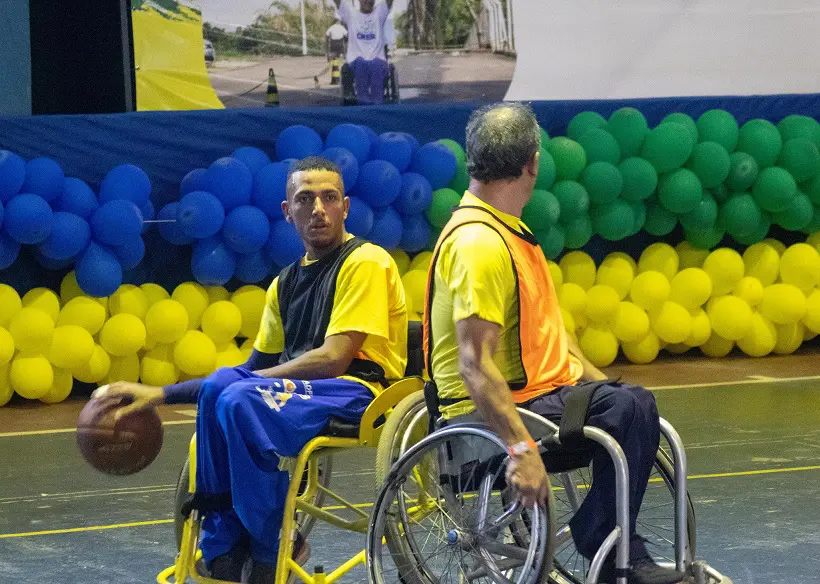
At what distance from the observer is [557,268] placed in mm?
7418

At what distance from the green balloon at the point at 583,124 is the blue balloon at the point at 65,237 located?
2853mm

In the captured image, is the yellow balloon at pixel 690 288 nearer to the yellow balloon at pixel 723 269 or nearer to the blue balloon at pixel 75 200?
the yellow balloon at pixel 723 269

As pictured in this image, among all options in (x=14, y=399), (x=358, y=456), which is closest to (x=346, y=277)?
(x=358, y=456)

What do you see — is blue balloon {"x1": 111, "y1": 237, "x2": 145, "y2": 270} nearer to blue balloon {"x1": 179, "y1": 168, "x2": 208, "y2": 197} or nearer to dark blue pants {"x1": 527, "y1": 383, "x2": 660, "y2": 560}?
blue balloon {"x1": 179, "y1": 168, "x2": 208, "y2": 197}

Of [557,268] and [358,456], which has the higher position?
[557,268]

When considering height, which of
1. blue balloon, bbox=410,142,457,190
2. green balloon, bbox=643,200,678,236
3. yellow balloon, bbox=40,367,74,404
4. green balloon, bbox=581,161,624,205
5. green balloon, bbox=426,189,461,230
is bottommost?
yellow balloon, bbox=40,367,74,404

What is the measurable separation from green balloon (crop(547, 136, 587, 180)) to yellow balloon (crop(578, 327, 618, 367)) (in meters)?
0.94

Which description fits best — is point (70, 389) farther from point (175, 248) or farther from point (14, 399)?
point (175, 248)

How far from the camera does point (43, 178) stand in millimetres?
6438

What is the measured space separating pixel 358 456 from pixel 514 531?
2.42m

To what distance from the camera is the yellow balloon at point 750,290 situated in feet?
25.6

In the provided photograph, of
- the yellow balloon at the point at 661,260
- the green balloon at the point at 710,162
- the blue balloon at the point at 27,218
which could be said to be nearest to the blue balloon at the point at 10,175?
the blue balloon at the point at 27,218

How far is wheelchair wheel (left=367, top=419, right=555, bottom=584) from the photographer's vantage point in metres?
2.96

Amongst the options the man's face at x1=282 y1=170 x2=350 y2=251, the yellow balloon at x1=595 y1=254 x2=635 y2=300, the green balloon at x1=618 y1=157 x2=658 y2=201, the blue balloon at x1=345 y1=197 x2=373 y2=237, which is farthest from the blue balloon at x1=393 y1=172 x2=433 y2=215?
the man's face at x1=282 y1=170 x2=350 y2=251
